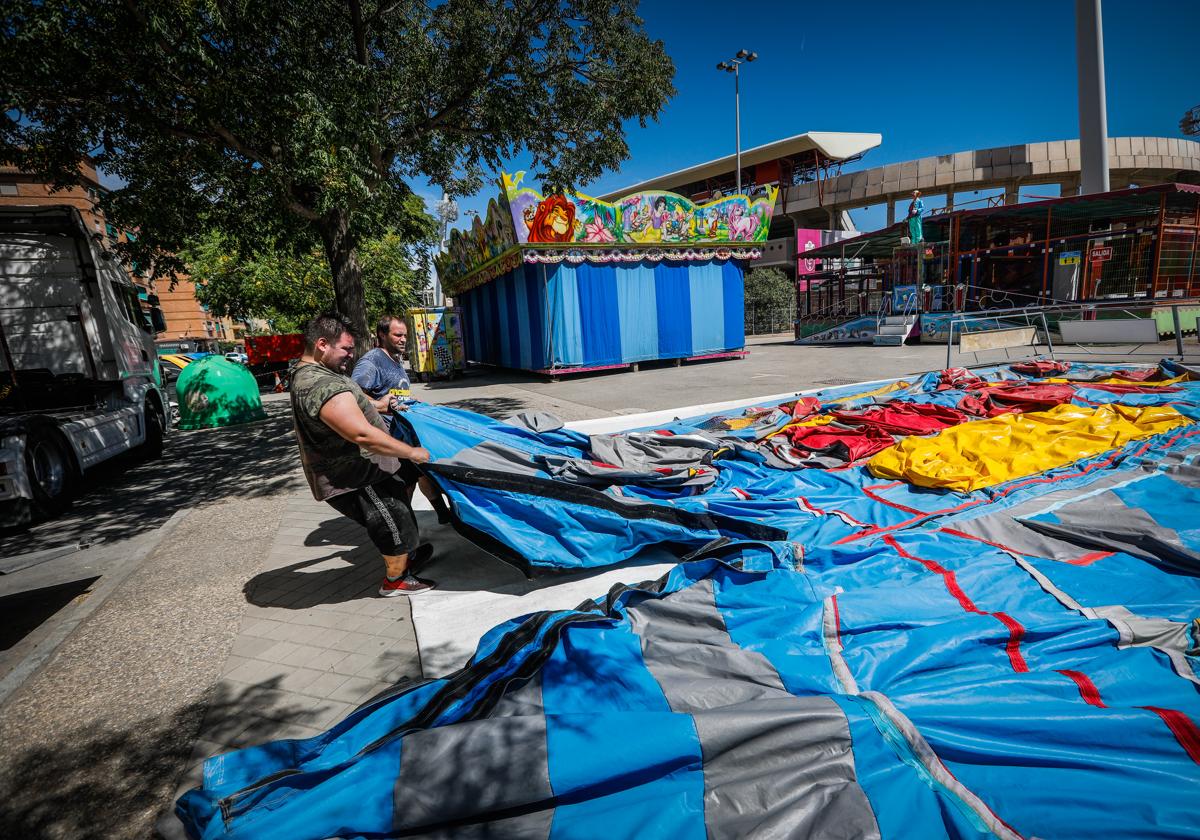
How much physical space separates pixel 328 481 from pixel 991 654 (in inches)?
137

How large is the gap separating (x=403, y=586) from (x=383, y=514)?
53 centimetres

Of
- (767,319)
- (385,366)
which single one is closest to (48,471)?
(385,366)

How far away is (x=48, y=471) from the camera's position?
19.5ft

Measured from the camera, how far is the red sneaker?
3541mm

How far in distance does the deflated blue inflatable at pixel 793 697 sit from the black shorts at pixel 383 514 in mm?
359

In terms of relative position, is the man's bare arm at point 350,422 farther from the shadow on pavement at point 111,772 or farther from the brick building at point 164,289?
the brick building at point 164,289

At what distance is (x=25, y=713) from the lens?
2639 millimetres

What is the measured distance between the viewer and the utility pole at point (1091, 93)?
1914 centimetres

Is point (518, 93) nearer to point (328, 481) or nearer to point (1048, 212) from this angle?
point (328, 481)

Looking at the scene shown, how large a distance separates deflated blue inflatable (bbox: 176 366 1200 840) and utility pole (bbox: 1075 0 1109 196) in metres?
24.1

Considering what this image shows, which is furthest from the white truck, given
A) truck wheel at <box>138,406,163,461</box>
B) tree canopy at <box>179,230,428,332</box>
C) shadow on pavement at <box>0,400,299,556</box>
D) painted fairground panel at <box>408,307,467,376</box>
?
tree canopy at <box>179,230,428,332</box>

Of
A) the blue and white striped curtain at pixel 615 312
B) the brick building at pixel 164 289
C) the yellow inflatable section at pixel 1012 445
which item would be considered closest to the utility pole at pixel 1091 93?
the blue and white striped curtain at pixel 615 312

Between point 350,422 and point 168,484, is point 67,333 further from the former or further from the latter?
point 350,422

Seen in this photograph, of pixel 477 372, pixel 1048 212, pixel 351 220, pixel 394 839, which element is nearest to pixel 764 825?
pixel 394 839
